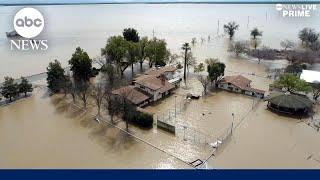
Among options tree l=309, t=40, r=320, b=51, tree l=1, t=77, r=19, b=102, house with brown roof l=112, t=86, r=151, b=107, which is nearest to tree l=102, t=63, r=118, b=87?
house with brown roof l=112, t=86, r=151, b=107

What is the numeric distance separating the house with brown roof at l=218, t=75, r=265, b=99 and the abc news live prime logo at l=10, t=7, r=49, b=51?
19.9 meters

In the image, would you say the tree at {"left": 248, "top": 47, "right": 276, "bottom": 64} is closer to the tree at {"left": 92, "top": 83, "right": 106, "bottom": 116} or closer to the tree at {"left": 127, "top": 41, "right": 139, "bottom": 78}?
the tree at {"left": 127, "top": 41, "right": 139, "bottom": 78}

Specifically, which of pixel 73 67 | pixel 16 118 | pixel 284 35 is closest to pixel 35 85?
pixel 73 67

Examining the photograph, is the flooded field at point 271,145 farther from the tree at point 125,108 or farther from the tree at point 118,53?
the tree at point 118,53

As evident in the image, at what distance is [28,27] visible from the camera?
120 ft

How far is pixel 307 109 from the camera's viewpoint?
23750 millimetres

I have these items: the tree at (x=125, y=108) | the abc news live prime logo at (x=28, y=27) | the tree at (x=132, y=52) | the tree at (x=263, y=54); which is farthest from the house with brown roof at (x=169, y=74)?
the abc news live prime logo at (x=28, y=27)

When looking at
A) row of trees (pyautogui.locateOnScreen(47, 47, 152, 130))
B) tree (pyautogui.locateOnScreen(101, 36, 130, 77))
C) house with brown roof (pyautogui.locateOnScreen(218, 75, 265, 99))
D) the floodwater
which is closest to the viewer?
the floodwater

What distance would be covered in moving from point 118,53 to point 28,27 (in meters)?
12.7

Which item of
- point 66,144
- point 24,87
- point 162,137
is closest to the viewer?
point 66,144

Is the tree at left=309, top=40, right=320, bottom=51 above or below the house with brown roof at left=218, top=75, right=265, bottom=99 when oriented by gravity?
above

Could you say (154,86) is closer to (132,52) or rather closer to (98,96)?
(98,96)

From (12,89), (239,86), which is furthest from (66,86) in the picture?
(239,86)

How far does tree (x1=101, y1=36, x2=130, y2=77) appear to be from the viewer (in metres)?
31.1
